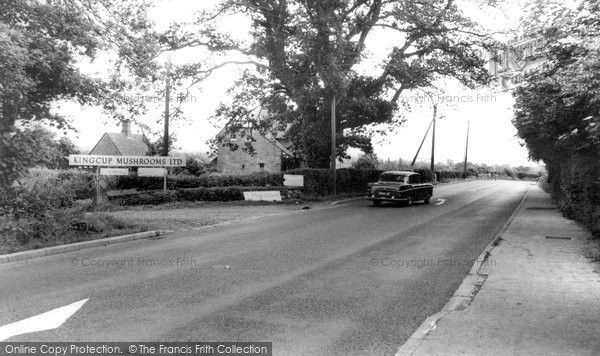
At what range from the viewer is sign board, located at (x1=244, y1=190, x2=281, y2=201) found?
978 inches

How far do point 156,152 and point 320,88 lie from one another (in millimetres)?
14449

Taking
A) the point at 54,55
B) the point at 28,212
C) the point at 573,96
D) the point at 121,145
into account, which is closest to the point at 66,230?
the point at 28,212

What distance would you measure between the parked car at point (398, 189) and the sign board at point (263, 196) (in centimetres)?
490

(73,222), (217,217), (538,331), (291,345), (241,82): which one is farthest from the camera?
(241,82)

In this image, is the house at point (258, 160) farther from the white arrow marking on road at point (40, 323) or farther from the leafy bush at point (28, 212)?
the white arrow marking on road at point (40, 323)

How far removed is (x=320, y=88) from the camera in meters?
29.3

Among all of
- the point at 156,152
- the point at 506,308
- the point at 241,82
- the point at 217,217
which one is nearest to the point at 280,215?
the point at 217,217

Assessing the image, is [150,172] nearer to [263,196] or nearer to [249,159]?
[263,196]

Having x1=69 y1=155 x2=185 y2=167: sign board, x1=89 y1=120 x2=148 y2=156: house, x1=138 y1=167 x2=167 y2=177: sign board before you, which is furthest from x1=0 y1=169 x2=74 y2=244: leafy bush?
x1=89 y1=120 x2=148 y2=156: house

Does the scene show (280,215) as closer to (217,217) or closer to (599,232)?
(217,217)

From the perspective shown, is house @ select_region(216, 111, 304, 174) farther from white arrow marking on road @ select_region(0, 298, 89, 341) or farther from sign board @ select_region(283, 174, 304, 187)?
white arrow marking on road @ select_region(0, 298, 89, 341)

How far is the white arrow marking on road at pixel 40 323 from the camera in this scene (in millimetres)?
5156

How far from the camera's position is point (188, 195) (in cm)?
2347

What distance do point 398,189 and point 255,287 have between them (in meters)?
16.1
